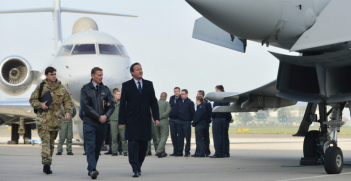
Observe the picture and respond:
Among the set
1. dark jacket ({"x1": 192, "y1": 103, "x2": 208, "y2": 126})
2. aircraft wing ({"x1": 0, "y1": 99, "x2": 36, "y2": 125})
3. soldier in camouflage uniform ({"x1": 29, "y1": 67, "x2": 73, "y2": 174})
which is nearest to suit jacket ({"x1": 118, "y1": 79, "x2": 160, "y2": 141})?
soldier in camouflage uniform ({"x1": 29, "y1": 67, "x2": 73, "y2": 174})

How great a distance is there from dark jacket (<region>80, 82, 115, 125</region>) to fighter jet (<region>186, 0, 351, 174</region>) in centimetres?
195

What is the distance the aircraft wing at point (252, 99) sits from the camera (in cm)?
1048

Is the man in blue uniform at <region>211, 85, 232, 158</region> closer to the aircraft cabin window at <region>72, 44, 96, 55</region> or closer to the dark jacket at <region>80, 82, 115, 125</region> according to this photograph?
the aircraft cabin window at <region>72, 44, 96, 55</region>

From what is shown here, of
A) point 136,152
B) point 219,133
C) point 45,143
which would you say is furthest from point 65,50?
point 136,152

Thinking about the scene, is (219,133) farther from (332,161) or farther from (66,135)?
(332,161)

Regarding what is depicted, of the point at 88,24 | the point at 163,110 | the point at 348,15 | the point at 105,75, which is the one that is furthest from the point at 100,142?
the point at 88,24

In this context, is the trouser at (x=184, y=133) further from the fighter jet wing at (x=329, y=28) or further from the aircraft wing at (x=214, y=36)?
the fighter jet wing at (x=329, y=28)

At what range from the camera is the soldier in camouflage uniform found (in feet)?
27.2

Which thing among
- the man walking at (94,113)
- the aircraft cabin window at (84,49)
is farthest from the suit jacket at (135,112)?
the aircraft cabin window at (84,49)

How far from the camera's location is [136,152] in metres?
7.69

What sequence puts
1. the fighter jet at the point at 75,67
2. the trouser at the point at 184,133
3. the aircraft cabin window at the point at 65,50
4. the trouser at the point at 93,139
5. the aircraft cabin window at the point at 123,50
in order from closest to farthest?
the trouser at the point at 93,139 → the trouser at the point at 184,133 → the fighter jet at the point at 75,67 → the aircraft cabin window at the point at 65,50 → the aircraft cabin window at the point at 123,50

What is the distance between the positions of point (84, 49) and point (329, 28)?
8866 mm

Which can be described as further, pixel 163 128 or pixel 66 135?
pixel 66 135

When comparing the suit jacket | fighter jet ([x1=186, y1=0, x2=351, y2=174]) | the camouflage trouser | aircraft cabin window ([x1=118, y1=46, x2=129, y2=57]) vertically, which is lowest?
the camouflage trouser
